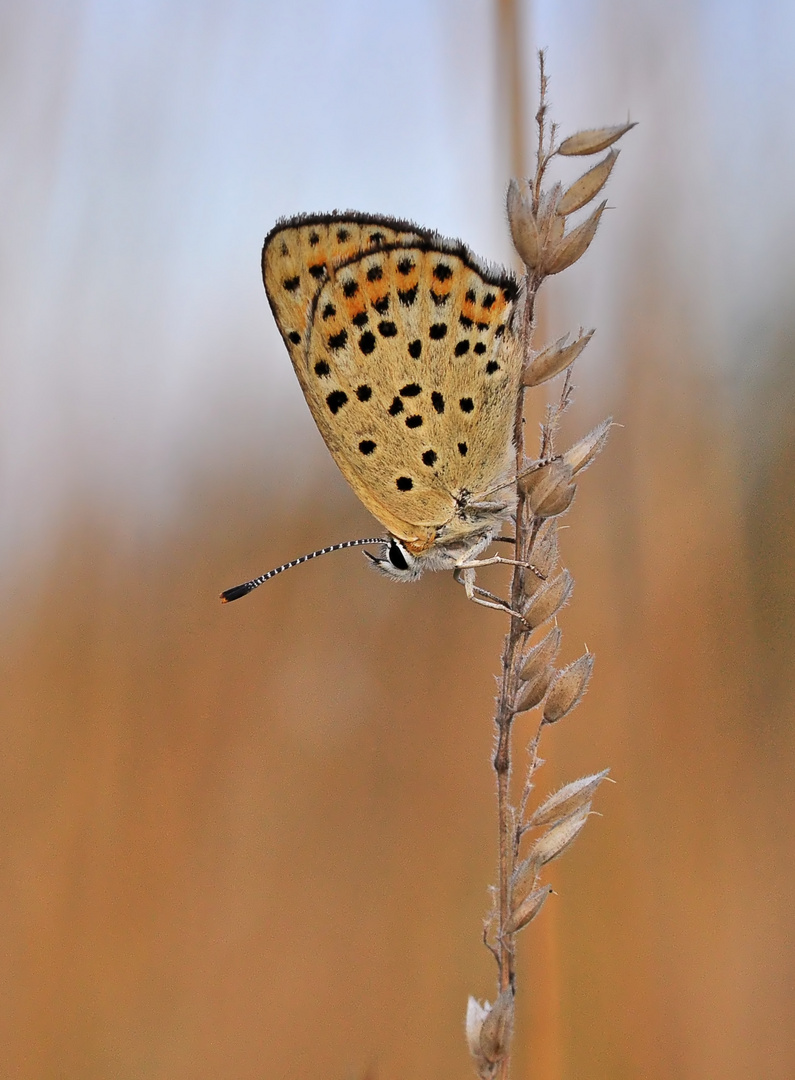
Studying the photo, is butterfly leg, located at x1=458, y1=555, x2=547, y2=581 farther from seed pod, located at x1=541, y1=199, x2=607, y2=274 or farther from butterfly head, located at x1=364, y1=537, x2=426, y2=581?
seed pod, located at x1=541, y1=199, x2=607, y2=274

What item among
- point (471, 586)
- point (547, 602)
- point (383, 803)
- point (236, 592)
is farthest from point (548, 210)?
point (383, 803)

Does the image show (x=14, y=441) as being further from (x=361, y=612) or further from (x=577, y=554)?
(x=577, y=554)

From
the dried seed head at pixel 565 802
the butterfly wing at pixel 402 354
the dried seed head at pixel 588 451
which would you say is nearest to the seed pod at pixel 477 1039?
the dried seed head at pixel 565 802

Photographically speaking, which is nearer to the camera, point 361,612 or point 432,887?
point 432,887

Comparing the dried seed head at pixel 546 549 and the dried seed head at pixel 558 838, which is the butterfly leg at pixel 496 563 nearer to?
the dried seed head at pixel 546 549

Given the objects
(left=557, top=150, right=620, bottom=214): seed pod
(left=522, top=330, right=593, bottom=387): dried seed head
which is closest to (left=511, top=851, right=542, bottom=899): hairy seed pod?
(left=522, top=330, right=593, bottom=387): dried seed head

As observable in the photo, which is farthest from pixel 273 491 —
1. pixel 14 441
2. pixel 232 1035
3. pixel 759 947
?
pixel 759 947

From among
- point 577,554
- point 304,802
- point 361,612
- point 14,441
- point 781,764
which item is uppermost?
point 14,441
